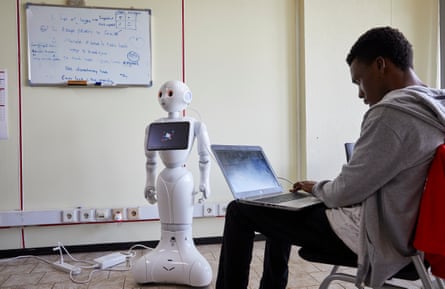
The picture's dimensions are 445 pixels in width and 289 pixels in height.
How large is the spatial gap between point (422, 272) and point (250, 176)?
2.15 feet

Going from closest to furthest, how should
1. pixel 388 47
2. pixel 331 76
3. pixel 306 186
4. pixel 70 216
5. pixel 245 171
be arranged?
1. pixel 388 47
2. pixel 306 186
3. pixel 245 171
4. pixel 70 216
5. pixel 331 76

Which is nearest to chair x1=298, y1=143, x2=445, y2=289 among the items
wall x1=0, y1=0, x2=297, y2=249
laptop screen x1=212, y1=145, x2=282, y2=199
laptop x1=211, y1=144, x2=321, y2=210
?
laptop x1=211, y1=144, x2=321, y2=210

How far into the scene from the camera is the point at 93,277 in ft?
6.56

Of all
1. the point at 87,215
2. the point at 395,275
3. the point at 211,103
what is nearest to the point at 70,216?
the point at 87,215

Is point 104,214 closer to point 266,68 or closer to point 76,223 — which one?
point 76,223

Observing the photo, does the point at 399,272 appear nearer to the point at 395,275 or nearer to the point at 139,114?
the point at 395,275

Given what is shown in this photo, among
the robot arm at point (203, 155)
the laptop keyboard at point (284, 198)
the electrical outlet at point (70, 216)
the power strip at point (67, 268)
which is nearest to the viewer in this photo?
the laptop keyboard at point (284, 198)

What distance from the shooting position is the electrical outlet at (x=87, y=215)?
2422 millimetres

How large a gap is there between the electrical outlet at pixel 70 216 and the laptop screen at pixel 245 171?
1522mm

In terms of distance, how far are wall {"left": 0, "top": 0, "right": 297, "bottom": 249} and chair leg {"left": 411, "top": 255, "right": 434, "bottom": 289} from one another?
6.01 feet

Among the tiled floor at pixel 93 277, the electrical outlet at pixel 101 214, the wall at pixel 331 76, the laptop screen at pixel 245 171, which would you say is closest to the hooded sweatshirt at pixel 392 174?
the laptop screen at pixel 245 171

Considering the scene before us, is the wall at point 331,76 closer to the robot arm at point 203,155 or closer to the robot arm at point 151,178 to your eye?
the robot arm at point 203,155

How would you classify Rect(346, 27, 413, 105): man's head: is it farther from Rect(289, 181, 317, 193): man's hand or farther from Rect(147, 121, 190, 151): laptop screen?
Rect(147, 121, 190, 151): laptop screen

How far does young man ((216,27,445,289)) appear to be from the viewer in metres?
0.86
